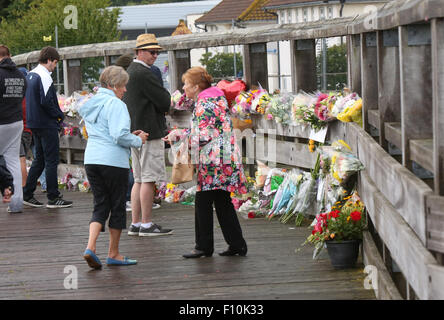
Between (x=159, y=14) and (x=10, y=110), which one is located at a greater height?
(x=159, y=14)

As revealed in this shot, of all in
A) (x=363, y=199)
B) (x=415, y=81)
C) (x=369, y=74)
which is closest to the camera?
(x=415, y=81)

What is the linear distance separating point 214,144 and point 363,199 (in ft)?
4.53

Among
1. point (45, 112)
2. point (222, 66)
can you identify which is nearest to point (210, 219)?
point (45, 112)

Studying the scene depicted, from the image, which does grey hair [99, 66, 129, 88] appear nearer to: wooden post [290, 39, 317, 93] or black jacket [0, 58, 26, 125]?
wooden post [290, 39, 317, 93]

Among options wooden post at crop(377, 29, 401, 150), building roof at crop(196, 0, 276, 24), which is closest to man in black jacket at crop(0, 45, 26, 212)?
wooden post at crop(377, 29, 401, 150)

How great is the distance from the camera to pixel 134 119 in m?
8.53

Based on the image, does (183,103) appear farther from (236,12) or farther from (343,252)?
(236,12)

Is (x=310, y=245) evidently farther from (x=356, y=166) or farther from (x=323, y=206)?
(x=356, y=166)

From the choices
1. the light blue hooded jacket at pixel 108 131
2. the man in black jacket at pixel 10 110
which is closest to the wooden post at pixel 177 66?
the man in black jacket at pixel 10 110

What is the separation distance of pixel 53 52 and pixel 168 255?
3925 millimetres

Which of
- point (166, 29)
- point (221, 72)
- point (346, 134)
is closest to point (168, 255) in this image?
point (346, 134)

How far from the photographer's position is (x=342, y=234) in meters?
6.58
